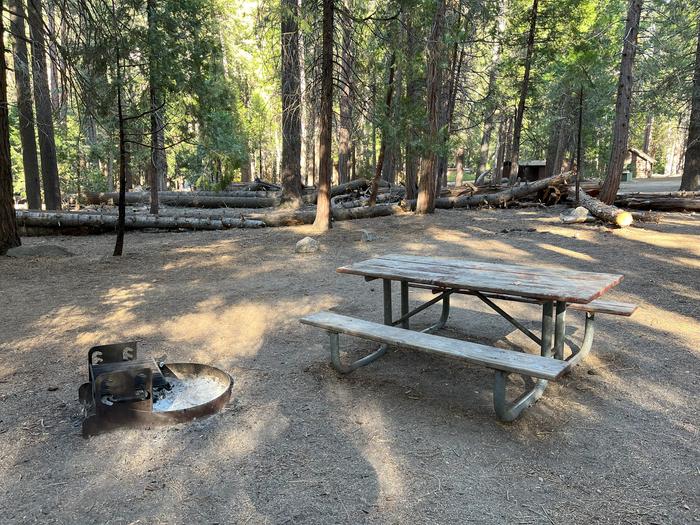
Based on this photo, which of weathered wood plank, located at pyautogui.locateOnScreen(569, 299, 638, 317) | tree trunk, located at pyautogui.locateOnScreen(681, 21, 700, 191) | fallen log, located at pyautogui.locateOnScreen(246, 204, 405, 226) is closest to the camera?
weathered wood plank, located at pyautogui.locateOnScreen(569, 299, 638, 317)

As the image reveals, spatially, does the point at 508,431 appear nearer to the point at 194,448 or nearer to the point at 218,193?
the point at 194,448

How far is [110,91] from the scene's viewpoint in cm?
834

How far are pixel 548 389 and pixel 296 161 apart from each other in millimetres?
13622

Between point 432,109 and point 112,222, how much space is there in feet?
29.7

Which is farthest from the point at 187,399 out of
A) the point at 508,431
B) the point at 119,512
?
the point at 508,431

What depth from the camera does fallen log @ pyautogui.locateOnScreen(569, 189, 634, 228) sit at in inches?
426

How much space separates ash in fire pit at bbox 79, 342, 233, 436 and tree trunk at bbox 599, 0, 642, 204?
41.7 ft

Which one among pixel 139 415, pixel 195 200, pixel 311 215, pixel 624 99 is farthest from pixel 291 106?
pixel 195 200

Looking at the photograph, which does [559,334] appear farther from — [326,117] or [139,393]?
[326,117]

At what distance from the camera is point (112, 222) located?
1227cm

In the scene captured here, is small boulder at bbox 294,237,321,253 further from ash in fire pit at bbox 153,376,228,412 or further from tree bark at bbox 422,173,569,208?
tree bark at bbox 422,173,569,208

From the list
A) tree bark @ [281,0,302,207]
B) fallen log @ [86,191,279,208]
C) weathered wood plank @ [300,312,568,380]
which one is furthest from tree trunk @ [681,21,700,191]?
weathered wood plank @ [300,312,568,380]

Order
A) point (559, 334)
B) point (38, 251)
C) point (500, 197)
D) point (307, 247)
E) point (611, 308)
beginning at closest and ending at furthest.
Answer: point (559, 334), point (611, 308), point (38, 251), point (307, 247), point (500, 197)

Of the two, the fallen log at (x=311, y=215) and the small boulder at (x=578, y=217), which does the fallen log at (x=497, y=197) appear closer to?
the fallen log at (x=311, y=215)
